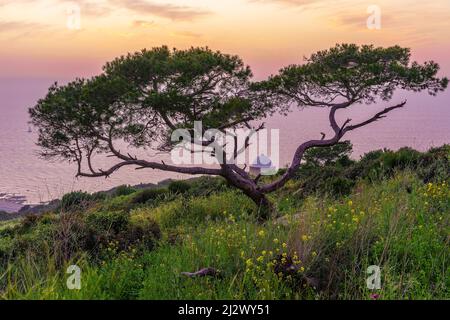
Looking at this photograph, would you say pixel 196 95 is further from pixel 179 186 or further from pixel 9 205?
pixel 9 205

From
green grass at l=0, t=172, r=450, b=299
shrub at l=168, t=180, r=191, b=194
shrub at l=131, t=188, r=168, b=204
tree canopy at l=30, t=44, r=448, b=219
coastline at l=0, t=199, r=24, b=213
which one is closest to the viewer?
green grass at l=0, t=172, r=450, b=299

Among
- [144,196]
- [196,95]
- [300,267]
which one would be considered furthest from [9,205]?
[300,267]

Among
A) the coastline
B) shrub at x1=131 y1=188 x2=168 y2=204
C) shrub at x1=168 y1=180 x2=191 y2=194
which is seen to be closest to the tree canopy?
shrub at x1=131 y1=188 x2=168 y2=204

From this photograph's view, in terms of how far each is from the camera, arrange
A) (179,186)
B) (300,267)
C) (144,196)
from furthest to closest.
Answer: (179,186)
(144,196)
(300,267)

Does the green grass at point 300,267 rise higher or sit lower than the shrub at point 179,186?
higher

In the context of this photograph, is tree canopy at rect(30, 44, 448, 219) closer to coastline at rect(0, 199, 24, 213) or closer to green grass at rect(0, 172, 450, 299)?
green grass at rect(0, 172, 450, 299)

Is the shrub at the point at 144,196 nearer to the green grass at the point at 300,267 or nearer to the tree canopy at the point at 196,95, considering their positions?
the tree canopy at the point at 196,95

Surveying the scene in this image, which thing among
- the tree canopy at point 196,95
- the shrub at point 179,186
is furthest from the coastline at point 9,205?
the tree canopy at point 196,95

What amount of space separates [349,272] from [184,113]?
32.5ft

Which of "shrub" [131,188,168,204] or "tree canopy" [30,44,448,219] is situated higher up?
"tree canopy" [30,44,448,219]

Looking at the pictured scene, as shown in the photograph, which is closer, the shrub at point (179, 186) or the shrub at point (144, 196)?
the shrub at point (144, 196)

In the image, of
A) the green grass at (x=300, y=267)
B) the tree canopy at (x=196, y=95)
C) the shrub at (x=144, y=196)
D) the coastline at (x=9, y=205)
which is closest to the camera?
the green grass at (x=300, y=267)

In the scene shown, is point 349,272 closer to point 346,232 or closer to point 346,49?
point 346,232

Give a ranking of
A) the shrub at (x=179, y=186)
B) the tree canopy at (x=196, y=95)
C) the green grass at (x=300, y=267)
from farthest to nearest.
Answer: the shrub at (x=179, y=186)
the tree canopy at (x=196, y=95)
the green grass at (x=300, y=267)
